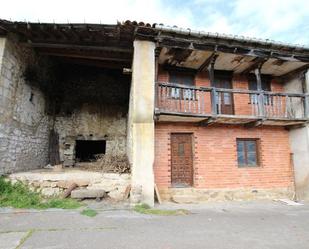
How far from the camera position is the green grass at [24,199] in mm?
6473

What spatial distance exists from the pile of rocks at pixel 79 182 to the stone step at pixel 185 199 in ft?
5.54

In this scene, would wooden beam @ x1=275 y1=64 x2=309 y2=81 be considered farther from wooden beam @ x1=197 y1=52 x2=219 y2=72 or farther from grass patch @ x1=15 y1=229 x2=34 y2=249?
grass patch @ x1=15 y1=229 x2=34 y2=249

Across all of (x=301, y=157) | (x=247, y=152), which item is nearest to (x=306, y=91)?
(x=301, y=157)

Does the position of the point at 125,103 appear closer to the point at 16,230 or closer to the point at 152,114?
the point at 152,114

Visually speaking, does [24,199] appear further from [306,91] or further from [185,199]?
[306,91]

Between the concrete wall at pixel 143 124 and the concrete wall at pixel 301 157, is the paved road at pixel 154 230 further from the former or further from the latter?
the concrete wall at pixel 301 157

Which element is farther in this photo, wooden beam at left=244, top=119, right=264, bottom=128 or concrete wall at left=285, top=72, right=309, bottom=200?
concrete wall at left=285, top=72, right=309, bottom=200

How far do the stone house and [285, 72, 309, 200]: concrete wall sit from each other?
0.04 metres

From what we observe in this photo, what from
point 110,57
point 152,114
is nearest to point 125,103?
point 110,57

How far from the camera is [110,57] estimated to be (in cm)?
880

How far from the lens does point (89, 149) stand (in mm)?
12797

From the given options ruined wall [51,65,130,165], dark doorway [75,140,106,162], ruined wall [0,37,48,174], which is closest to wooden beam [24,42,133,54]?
ruined wall [0,37,48,174]

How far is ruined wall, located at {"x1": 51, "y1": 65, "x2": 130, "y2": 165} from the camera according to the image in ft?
37.8

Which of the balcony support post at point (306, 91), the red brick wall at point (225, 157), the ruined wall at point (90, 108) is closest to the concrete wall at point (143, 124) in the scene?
the red brick wall at point (225, 157)
